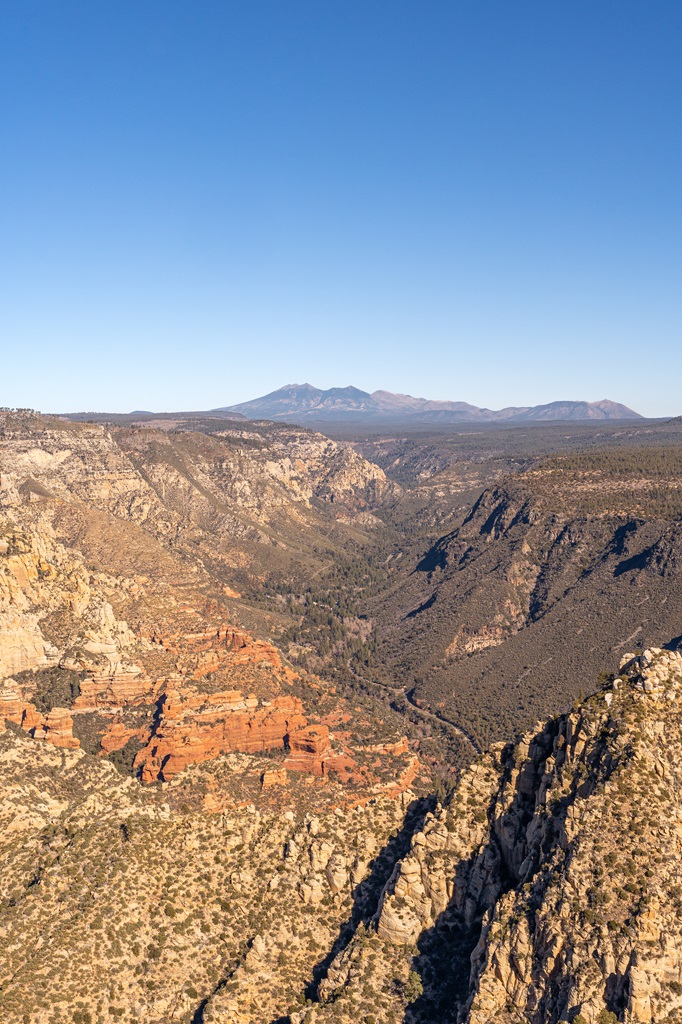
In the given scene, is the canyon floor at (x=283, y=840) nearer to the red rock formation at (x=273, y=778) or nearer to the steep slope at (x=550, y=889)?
the steep slope at (x=550, y=889)

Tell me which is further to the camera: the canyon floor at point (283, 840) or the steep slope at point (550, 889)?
the canyon floor at point (283, 840)

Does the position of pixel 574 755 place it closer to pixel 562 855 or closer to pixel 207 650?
pixel 562 855

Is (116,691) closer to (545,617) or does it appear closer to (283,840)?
(283,840)

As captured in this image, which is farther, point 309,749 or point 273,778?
point 309,749

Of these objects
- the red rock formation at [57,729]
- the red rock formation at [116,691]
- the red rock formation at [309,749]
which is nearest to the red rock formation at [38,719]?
the red rock formation at [57,729]

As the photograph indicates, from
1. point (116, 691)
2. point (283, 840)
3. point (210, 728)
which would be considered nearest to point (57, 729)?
point (116, 691)

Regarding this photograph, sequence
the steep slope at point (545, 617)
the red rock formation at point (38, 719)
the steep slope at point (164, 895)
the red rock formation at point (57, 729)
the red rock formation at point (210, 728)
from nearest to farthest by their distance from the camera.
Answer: the steep slope at point (164, 895) < the red rock formation at point (210, 728) < the red rock formation at point (57, 729) < the red rock formation at point (38, 719) < the steep slope at point (545, 617)

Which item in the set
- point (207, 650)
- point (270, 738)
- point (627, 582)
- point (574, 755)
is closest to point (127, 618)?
point (207, 650)

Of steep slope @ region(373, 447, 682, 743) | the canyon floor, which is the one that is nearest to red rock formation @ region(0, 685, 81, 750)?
the canyon floor

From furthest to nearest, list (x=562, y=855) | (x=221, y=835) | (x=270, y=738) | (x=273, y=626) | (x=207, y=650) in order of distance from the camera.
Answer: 1. (x=273, y=626)
2. (x=207, y=650)
3. (x=270, y=738)
4. (x=221, y=835)
5. (x=562, y=855)
